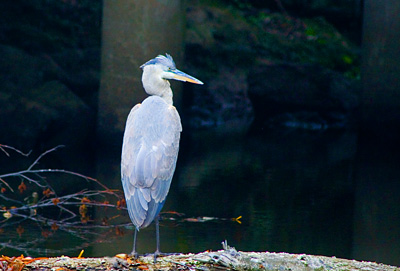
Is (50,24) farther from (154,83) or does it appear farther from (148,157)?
(148,157)

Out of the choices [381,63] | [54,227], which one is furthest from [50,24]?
[54,227]

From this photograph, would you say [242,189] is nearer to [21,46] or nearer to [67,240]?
[67,240]

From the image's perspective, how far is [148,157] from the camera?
12.8ft

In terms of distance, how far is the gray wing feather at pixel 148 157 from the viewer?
3.83m

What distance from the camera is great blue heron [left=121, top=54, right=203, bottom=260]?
3830 millimetres

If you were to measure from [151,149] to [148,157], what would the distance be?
0.05m

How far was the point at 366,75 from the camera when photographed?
11062 mm

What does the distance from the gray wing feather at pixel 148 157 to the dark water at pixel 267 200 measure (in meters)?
1.41

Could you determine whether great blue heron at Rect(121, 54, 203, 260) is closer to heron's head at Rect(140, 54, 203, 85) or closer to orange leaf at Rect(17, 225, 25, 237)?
heron's head at Rect(140, 54, 203, 85)

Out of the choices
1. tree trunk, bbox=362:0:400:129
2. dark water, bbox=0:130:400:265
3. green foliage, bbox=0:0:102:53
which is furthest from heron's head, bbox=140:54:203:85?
green foliage, bbox=0:0:102:53

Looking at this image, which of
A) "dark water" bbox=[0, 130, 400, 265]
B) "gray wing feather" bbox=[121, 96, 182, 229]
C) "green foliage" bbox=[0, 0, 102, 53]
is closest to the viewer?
"gray wing feather" bbox=[121, 96, 182, 229]

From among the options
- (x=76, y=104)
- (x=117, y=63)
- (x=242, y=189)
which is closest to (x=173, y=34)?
(x=117, y=63)

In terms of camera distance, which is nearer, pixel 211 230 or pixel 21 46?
pixel 211 230

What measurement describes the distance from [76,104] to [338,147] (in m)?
3.92
